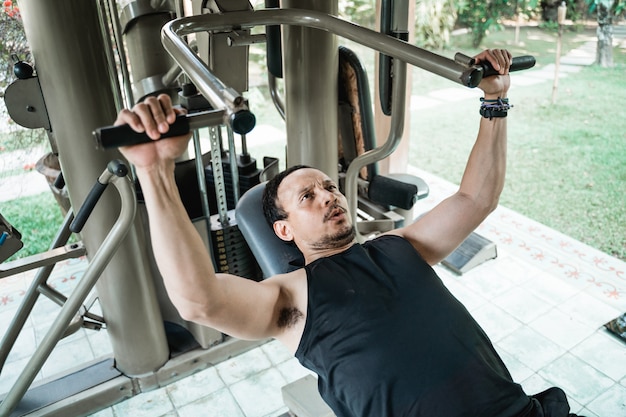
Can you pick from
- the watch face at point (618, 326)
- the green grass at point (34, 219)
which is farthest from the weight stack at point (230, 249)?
the green grass at point (34, 219)

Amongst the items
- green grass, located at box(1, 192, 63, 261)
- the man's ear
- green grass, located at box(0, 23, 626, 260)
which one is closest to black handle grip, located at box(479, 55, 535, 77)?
the man's ear

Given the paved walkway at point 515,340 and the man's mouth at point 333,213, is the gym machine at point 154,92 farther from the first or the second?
the man's mouth at point 333,213

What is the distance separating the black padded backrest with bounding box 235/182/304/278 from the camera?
1632 mm

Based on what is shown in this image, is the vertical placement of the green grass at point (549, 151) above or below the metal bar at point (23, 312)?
below

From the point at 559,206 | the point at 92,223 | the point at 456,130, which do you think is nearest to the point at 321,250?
the point at 92,223

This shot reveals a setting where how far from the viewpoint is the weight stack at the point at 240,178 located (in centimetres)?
236

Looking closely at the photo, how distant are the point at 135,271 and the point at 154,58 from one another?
3.41 ft

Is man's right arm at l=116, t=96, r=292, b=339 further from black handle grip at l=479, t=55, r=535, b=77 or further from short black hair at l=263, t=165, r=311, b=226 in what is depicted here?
black handle grip at l=479, t=55, r=535, b=77

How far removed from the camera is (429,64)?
1.16m

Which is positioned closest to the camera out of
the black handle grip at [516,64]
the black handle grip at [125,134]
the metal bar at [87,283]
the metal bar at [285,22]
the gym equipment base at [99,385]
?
the black handle grip at [125,134]

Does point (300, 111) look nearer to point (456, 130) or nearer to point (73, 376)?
point (73, 376)

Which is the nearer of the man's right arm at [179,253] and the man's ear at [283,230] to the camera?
the man's right arm at [179,253]

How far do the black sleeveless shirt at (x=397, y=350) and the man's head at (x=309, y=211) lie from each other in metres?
0.14

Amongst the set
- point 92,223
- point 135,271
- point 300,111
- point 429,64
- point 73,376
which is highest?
point 429,64
